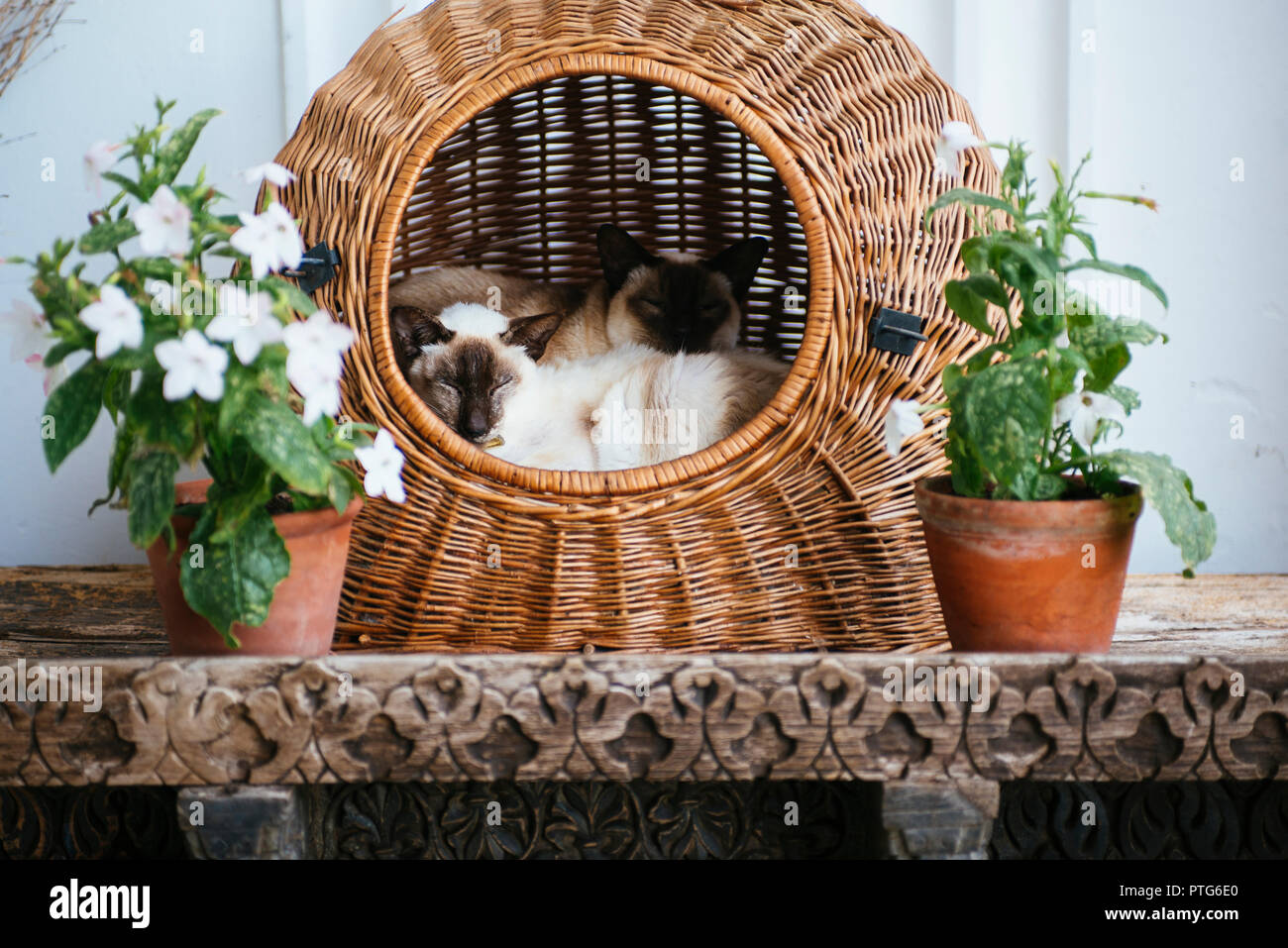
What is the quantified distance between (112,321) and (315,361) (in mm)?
185

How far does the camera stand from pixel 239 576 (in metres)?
1.00

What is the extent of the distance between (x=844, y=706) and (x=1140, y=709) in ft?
1.00

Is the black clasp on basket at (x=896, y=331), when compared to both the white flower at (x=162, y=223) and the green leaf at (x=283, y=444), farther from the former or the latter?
the white flower at (x=162, y=223)

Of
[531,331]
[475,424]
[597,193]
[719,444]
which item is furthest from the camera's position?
[597,193]

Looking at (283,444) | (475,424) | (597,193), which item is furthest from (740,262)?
(283,444)

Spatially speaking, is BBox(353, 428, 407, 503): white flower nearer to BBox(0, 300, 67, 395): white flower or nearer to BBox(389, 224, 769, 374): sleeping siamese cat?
BBox(0, 300, 67, 395): white flower

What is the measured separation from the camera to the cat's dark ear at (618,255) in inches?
71.0

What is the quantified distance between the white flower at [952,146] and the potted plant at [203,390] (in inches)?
28.1

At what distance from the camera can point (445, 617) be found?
128cm

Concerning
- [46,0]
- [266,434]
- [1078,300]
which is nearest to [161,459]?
[266,434]

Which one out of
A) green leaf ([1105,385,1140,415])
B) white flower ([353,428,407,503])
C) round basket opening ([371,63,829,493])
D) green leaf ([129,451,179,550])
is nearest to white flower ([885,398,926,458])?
green leaf ([1105,385,1140,415])

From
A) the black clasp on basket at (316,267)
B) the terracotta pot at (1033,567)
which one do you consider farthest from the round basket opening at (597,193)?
the terracotta pot at (1033,567)

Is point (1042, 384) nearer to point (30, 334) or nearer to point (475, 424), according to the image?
point (475, 424)

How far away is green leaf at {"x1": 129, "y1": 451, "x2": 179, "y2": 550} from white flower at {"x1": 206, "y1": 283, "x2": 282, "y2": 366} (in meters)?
0.14
